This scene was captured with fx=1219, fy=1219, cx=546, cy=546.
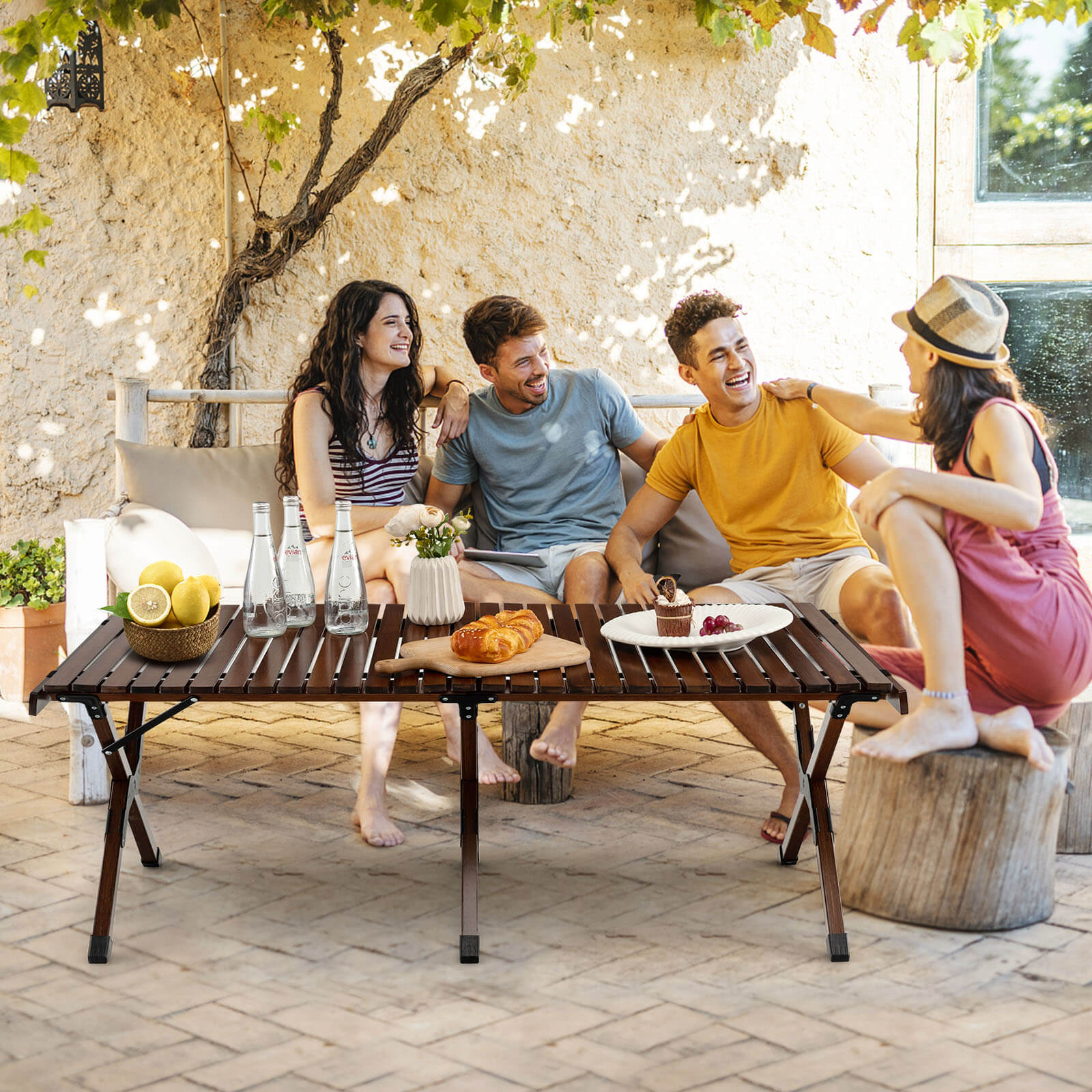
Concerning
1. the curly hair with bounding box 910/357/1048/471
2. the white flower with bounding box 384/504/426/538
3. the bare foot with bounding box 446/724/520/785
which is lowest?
the bare foot with bounding box 446/724/520/785

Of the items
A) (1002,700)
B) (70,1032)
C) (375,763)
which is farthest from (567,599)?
(70,1032)

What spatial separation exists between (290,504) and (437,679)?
58cm

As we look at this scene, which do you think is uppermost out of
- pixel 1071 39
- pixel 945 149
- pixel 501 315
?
pixel 1071 39

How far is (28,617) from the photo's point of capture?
12.4 ft

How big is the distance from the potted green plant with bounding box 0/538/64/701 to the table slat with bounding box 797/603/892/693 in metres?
2.43

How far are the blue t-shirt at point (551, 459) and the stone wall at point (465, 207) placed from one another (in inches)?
38.1

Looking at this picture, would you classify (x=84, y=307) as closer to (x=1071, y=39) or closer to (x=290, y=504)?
(x=290, y=504)

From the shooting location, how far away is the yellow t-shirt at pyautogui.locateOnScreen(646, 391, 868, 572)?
299 cm

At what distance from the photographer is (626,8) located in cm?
428

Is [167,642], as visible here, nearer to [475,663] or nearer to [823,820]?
[475,663]

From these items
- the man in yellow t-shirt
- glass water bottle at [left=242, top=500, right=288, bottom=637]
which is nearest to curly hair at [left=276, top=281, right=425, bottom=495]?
the man in yellow t-shirt

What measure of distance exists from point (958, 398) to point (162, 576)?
152 cm

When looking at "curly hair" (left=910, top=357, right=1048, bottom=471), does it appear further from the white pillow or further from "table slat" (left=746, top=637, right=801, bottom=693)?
the white pillow

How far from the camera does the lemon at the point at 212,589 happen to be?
2225mm
